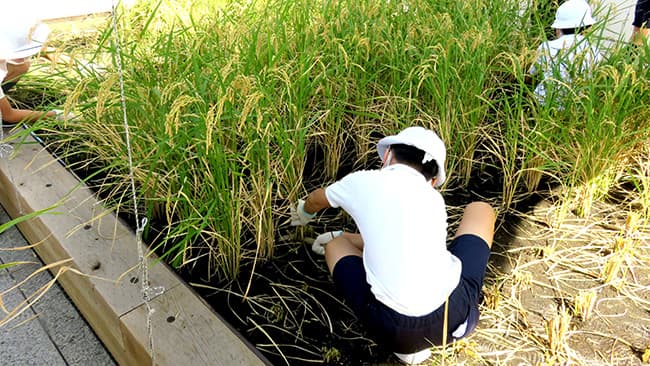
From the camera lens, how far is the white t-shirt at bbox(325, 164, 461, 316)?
1304mm

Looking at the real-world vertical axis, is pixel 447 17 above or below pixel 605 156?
above

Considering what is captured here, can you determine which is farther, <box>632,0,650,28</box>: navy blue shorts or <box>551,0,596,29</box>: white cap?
<box>632,0,650,28</box>: navy blue shorts

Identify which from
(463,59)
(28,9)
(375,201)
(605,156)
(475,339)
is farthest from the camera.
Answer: (28,9)

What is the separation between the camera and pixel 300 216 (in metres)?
1.79

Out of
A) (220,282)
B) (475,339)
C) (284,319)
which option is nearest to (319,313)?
(284,319)

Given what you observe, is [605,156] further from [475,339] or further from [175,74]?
[175,74]

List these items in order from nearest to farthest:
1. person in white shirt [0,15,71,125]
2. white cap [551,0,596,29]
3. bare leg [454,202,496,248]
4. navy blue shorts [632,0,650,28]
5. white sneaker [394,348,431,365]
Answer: white sneaker [394,348,431,365] → bare leg [454,202,496,248] → person in white shirt [0,15,71,125] → white cap [551,0,596,29] → navy blue shorts [632,0,650,28]

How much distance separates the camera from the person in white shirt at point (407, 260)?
1313 millimetres

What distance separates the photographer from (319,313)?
158cm

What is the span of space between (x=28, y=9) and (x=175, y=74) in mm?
1183

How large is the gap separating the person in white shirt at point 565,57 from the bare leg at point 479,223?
0.55 m

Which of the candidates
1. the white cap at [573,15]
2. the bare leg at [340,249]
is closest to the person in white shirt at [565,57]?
the white cap at [573,15]

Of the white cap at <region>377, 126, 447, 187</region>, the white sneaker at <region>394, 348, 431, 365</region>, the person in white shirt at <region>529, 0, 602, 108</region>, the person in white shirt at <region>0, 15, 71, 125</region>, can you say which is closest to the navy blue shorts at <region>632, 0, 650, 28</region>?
the person in white shirt at <region>529, 0, 602, 108</region>

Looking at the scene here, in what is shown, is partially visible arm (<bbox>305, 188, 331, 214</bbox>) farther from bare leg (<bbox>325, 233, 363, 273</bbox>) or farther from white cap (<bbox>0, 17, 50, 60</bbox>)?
white cap (<bbox>0, 17, 50, 60</bbox>)
